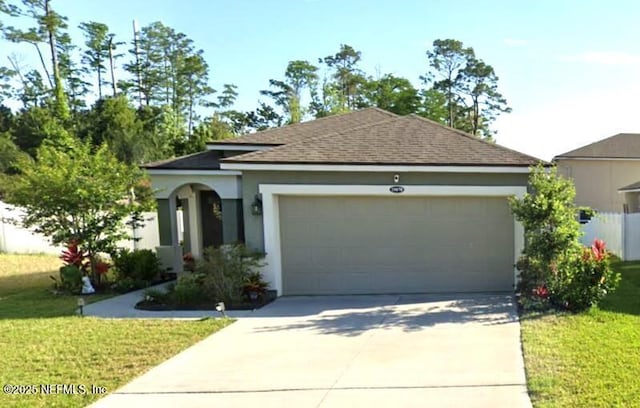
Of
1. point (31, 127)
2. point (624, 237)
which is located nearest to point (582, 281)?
point (624, 237)

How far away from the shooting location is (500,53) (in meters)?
16.6

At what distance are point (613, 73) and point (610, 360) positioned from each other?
13.1 metres

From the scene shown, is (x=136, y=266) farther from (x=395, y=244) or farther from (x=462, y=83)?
(x=462, y=83)

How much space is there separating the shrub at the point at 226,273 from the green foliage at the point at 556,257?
524 centimetres

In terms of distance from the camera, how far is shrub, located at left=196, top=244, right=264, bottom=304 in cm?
859

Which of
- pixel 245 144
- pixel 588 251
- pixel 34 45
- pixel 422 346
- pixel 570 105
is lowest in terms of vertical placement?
pixel 422 346

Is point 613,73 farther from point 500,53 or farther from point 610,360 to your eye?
point 610,360

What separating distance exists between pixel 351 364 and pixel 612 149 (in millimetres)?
24479

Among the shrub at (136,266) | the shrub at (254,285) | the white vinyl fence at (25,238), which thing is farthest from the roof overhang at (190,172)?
the white vinyl fence at (25,238)

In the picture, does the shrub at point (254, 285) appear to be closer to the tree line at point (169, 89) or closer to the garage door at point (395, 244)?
the garage door at point (395, 244)

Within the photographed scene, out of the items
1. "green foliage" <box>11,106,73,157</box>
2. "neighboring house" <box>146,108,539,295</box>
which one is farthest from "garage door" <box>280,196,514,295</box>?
"green foliage" <box>11,106,73,157</box>

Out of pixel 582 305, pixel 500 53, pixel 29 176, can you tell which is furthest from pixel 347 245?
pixel 500 53

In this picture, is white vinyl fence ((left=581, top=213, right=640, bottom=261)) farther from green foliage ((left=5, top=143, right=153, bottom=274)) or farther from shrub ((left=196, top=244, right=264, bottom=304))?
green foliage ((left=5, top=143, right=153, bottom=274))

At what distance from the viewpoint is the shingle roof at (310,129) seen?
1190cm
